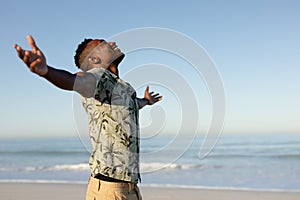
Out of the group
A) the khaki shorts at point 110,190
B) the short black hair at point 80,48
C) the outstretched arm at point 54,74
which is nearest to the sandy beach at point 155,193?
the khaki shorts at point 110,190

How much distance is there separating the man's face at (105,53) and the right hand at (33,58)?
705 mm

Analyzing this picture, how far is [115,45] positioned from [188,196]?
623cm

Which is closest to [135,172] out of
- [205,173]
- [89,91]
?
[89,91]

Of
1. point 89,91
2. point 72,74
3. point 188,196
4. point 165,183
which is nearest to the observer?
point 72,74

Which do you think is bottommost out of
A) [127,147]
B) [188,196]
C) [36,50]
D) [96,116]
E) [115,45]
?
[188,196]

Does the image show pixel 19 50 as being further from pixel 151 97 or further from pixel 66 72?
pixel 151 97

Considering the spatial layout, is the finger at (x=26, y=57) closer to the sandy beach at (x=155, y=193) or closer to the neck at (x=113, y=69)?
the neck at (x=113, y=69)

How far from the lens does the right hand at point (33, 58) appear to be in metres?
1.81

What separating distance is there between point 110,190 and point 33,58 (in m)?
1.06

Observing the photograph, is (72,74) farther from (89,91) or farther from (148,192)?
(148,192)

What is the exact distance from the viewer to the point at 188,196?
840cm

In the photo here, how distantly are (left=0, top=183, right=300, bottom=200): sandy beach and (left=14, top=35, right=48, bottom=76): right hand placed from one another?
6.47 m

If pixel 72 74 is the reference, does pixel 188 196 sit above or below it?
below

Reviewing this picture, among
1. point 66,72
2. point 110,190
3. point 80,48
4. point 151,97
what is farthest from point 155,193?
point 66,72
